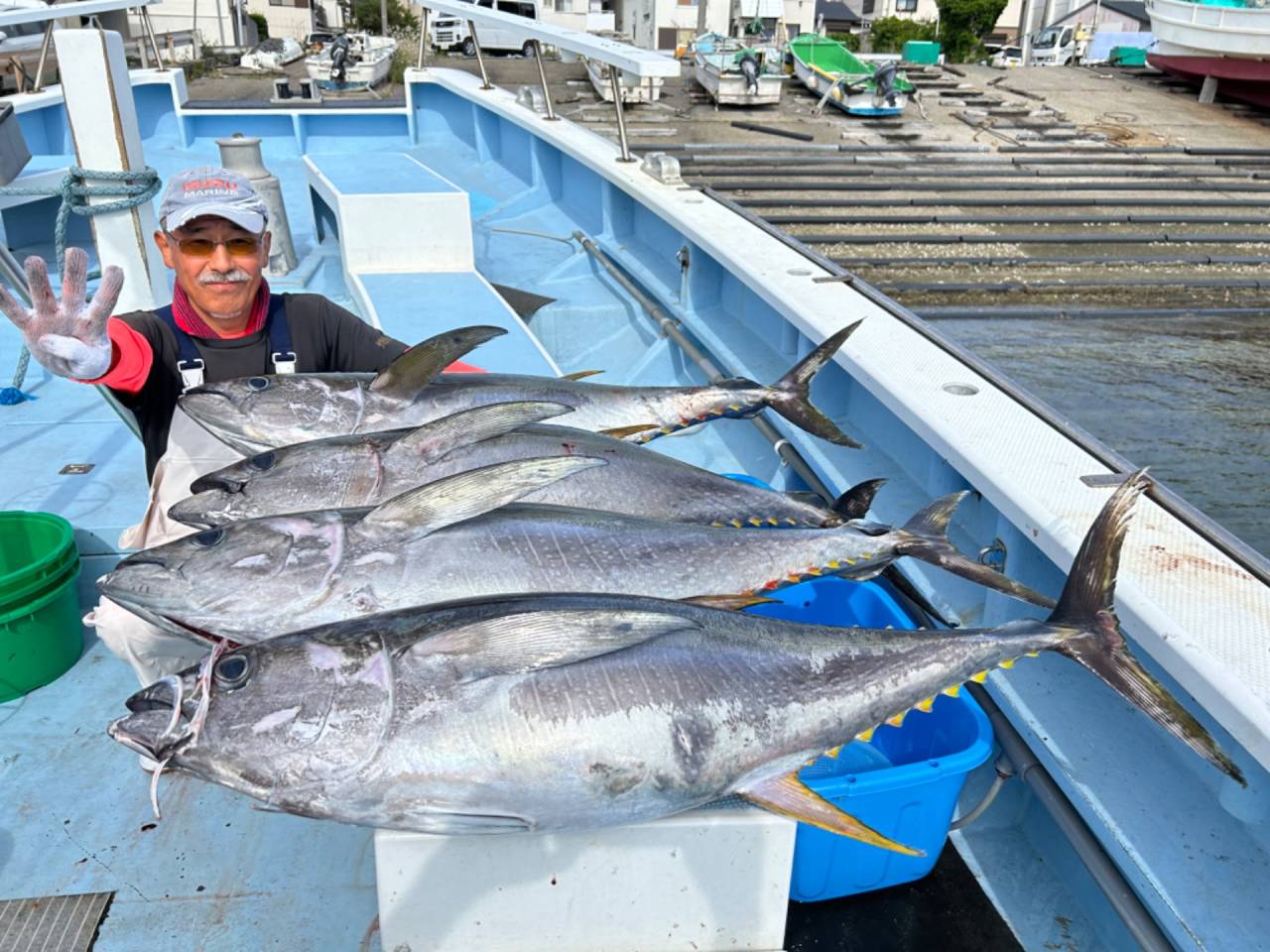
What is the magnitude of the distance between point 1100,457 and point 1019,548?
1.18 ft

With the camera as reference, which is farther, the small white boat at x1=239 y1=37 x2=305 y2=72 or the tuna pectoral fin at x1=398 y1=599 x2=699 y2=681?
the small white boat at x1=239 y1=37 x2=305 y2=72

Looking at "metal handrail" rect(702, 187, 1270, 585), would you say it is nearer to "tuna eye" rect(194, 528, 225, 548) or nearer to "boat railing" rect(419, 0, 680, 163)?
"boat railing" rect(419, 0, 680, 163)

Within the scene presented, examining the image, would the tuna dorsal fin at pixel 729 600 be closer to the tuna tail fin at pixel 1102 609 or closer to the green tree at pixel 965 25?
the tuna tail fin at pixel 1102 609

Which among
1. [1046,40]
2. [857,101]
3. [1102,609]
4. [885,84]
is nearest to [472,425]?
[1102,609]

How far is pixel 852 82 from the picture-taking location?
16453mm

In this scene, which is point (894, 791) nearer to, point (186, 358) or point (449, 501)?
point (449, 501)

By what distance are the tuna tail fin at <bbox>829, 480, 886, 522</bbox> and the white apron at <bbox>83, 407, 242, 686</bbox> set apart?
1.62m

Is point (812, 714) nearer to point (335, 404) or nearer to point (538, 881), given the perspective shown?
point (538, 881)

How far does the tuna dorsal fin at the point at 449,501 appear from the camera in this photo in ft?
5.46

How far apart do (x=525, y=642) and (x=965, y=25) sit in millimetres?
59040

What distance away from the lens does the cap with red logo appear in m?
2.38

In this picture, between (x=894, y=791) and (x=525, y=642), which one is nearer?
(x=525, y=642)

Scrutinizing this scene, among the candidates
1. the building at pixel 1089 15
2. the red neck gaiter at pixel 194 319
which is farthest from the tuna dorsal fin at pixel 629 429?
the building at pixel 1089 15

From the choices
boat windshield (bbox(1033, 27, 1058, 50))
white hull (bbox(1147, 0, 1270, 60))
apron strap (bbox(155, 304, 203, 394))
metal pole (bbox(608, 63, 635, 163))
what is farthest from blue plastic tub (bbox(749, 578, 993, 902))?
boat windshield (bbox(1033, 27, 1058, 50))
